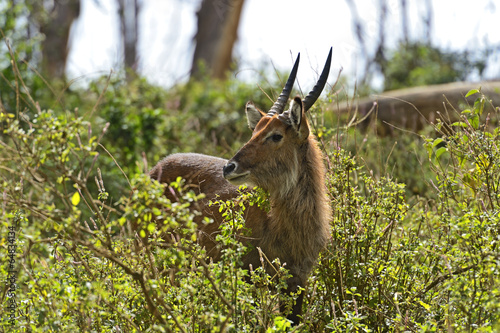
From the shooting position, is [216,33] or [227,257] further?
[216,33]

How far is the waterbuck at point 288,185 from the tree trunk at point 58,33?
14.6m

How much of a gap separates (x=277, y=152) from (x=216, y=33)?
15093 millimetres

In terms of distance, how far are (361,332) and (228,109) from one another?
818cm

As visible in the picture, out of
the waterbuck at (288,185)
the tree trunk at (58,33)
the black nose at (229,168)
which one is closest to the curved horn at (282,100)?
the waterbuck at (288,185)

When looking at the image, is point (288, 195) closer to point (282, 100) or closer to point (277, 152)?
point (277, 152)

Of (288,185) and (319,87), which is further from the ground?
(319,87)

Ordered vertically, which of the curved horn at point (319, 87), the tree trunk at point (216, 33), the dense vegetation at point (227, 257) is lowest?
the dense vegetation at point (227, 257)

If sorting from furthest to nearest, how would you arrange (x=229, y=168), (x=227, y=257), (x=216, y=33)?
(x=216, y=33) < (x=229, y=168) < (x=227, y=257)

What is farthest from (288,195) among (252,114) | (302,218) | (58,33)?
(58,33)

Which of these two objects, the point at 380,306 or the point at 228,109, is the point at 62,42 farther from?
the point at 380,306

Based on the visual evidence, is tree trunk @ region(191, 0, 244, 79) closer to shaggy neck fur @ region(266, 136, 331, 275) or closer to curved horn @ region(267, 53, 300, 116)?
curved horn @ region(267, 53, 300, 116)

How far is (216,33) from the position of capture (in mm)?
19000

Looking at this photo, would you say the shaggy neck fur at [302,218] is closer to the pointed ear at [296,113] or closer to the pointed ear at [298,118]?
the pointed ear at [298,118]

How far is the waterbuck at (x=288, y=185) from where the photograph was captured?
14.3 feet
